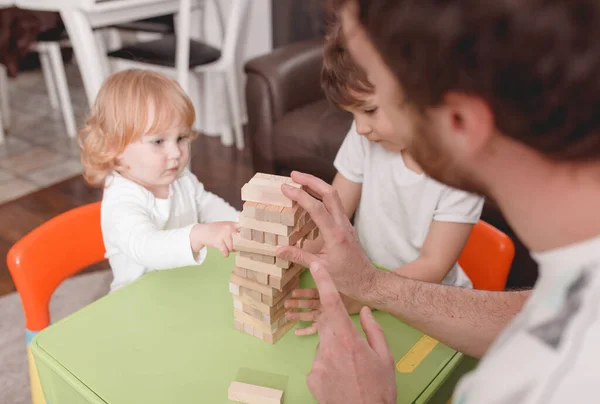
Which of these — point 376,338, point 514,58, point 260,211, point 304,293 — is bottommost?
point 304,293

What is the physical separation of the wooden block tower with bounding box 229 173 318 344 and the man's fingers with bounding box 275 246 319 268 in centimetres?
1

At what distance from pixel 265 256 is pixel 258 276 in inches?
1.9

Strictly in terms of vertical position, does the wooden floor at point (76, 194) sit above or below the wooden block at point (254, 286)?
below

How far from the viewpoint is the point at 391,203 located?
1.41m

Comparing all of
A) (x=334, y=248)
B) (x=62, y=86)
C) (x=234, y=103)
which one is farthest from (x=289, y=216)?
(x=62, y=86)

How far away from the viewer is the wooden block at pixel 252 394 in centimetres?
81

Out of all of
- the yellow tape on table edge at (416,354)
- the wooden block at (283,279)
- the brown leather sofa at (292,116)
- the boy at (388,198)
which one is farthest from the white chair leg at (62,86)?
the yellow tape on table edge at (416,354)

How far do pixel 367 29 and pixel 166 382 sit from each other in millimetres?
638

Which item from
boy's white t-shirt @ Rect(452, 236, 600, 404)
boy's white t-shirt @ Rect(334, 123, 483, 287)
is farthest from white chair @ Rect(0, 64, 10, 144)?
boy's white t-shirt @ Rect(452, 236, 600, 404)

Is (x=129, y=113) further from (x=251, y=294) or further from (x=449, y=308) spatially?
(x=449, y=308)

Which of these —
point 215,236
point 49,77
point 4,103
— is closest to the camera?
point 215,236

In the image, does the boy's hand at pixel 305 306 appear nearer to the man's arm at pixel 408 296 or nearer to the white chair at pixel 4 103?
the man's arm at pixel 408 296

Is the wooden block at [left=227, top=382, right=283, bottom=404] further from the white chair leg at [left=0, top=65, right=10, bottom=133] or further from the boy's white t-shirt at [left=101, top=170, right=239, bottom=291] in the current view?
the white chair leg at [left=0, top=65, right=10, bottom=133]

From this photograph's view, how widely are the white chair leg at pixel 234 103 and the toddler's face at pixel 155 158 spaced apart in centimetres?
194
